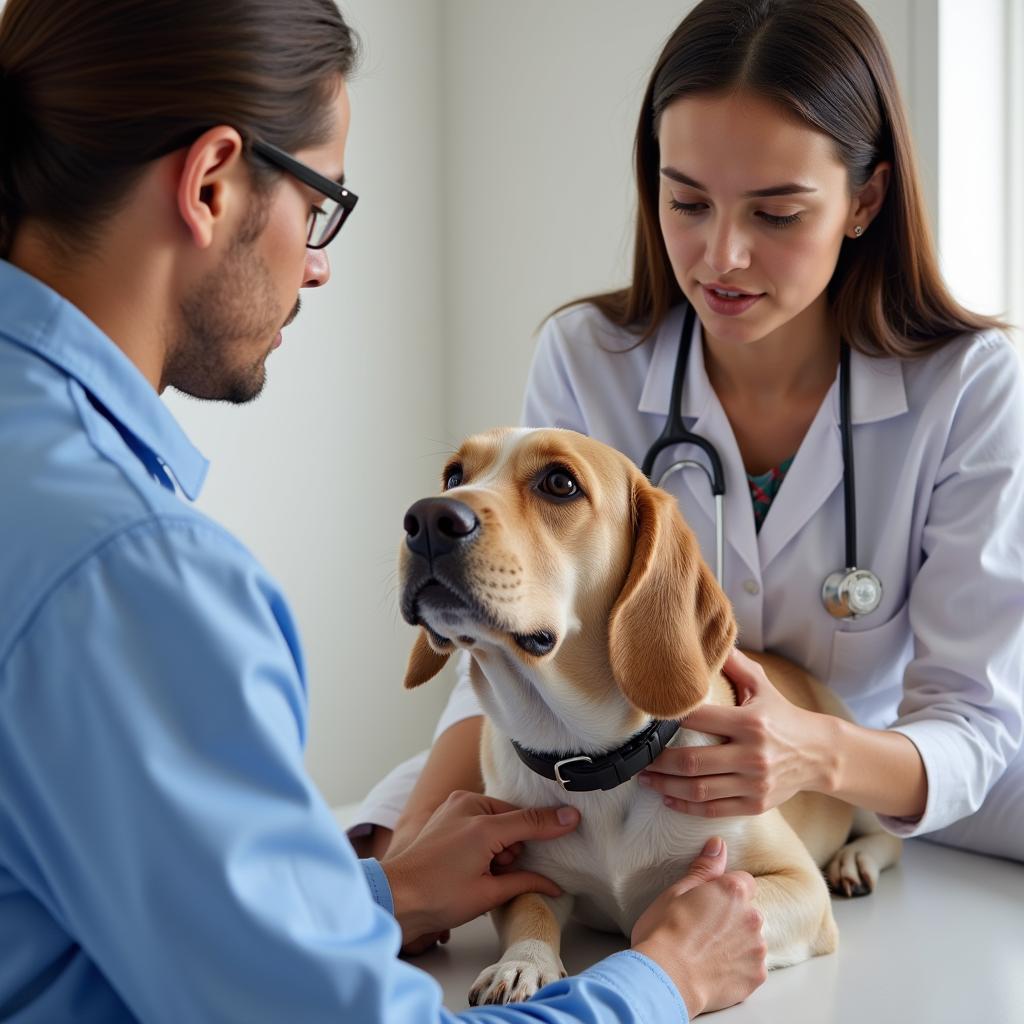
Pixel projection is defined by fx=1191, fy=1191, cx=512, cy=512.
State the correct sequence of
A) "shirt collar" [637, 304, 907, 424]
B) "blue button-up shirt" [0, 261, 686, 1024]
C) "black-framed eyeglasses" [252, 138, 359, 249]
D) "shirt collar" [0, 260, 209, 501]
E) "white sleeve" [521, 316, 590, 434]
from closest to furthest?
"blue button-up shirt" [0, 261, 686, 1024] → "shirt collar" [0, 260, 209, 501] → "black-framed eyeglasses" [252, 138, 359, 249] → "shirt collar" [637, 304, 907, 424] → "white sleeve" [521, 316, 590, 434]

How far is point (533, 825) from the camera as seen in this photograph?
137 cm

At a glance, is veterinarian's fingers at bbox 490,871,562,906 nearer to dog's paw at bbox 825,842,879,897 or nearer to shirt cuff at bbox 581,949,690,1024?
shirt cuff at bbox 581,949,690,1024

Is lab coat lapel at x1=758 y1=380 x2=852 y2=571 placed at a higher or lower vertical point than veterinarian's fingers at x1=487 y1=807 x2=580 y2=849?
higher

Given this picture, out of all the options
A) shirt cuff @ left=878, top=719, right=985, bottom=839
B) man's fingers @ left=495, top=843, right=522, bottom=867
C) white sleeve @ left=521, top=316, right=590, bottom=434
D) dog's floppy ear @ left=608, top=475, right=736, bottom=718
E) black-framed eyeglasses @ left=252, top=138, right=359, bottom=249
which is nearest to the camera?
black-framed eyeglasses @ left=252, top=138, right=359, bottom=249

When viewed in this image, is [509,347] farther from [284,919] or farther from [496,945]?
[284,919]

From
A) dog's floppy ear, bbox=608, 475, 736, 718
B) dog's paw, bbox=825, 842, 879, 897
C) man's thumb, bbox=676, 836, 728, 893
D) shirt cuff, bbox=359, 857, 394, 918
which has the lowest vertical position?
dog's paw, bbox=825, 842, 879, 897

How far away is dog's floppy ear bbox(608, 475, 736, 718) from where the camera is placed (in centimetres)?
130

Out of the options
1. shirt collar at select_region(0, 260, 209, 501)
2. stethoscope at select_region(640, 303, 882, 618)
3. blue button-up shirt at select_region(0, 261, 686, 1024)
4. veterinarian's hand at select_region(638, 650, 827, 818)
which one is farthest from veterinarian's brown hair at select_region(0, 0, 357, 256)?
stethoscope at select_region(640, 303, 882, 618)

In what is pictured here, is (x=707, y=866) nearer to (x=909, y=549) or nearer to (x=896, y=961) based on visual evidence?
(x=896, y=961)

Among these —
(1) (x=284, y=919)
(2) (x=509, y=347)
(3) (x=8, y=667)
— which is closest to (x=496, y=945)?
(1) (x=284, y=919)

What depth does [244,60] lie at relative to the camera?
39.2 inches

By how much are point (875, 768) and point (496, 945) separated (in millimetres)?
544

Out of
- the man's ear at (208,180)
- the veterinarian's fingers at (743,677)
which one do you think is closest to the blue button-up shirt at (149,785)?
the man's ear at (208,180)

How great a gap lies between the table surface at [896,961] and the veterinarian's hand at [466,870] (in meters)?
0.07
